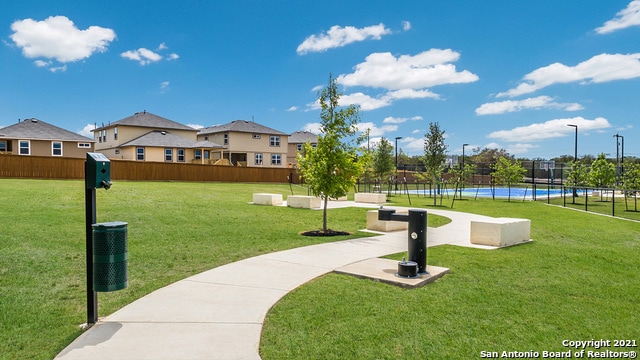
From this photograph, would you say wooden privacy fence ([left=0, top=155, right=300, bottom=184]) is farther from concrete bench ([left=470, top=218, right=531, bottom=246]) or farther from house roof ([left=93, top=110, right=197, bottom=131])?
concrete bench ([left=470, top=218, right=531, bottom=246])

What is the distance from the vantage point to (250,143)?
2176 inches

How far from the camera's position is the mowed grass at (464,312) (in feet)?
14.0

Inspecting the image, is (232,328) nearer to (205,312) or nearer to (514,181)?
(205,312)

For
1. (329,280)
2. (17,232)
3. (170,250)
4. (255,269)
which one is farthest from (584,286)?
(17,232)

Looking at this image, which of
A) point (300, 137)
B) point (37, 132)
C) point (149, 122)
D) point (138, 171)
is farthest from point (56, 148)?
point (300, 137)

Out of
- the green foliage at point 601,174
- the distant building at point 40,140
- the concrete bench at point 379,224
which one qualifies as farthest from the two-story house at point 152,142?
the concrete bench at point 379,224

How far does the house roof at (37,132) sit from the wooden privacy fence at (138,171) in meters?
12.8

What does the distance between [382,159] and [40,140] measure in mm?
33091

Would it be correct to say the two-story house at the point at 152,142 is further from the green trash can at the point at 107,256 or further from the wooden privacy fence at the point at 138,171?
the green trash can at the point at 107,256

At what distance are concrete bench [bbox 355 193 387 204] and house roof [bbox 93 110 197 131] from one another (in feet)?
121

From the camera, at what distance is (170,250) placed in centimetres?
888

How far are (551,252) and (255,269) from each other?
21.2ft

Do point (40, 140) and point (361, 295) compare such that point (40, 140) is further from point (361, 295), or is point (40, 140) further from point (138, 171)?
point (361, 295)

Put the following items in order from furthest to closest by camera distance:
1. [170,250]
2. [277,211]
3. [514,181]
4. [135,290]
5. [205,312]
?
1. [514,181]
2. [277,211]
3. [170,250]
4. [135,290]
5. [205,312]
